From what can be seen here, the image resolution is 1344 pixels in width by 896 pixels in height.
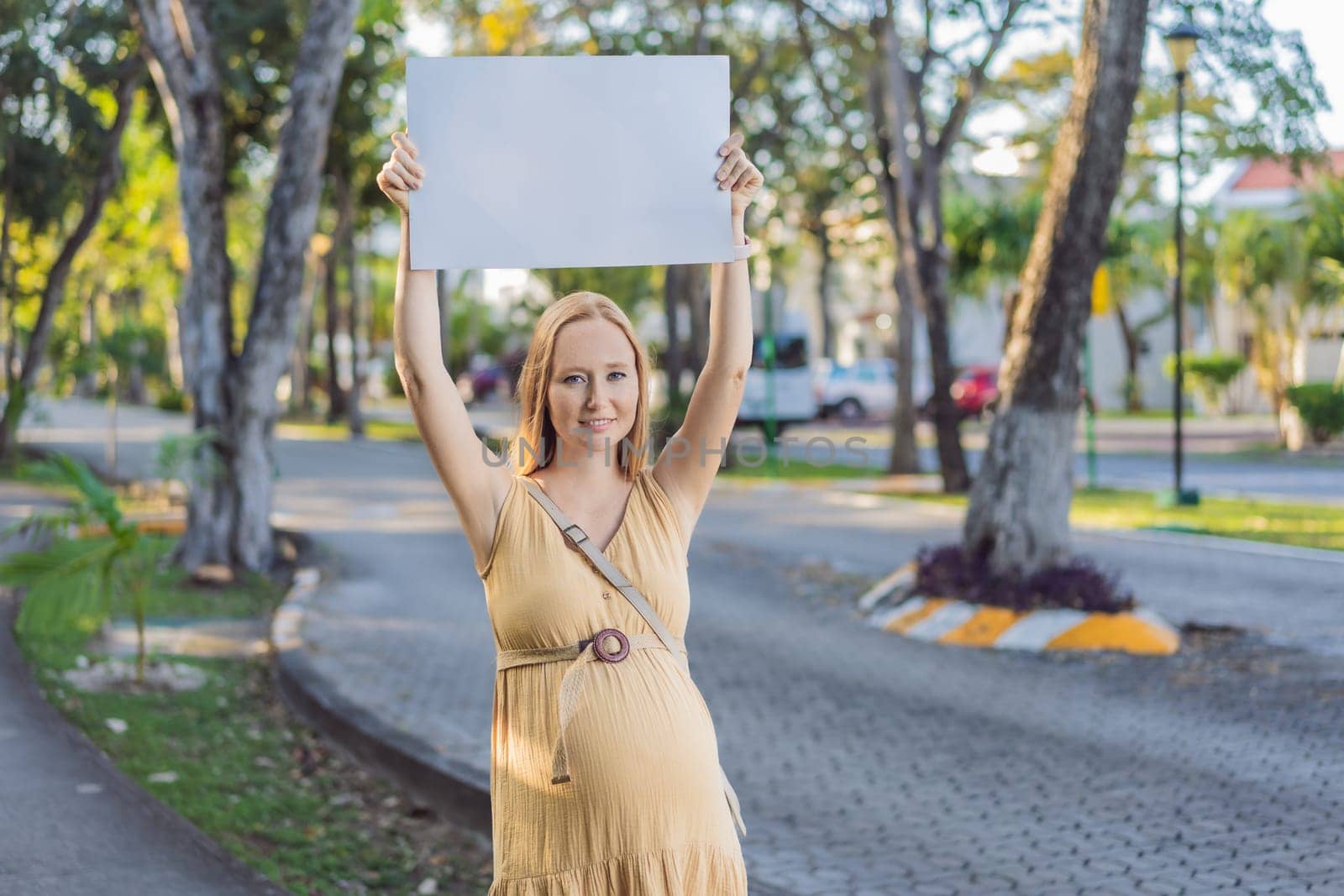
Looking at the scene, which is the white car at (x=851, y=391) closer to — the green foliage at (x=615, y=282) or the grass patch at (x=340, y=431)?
the green foliage at (x=615, y=282)

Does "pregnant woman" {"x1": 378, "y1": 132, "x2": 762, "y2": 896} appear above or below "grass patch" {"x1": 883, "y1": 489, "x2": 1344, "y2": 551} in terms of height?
above

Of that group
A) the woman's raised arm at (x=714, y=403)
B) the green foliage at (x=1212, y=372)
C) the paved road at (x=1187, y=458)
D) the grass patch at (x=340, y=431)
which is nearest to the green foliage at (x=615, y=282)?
the paved road at (x=1187, y=458)

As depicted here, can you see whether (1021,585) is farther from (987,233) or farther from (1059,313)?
(987,233)

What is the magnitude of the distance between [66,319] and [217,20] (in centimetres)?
2750

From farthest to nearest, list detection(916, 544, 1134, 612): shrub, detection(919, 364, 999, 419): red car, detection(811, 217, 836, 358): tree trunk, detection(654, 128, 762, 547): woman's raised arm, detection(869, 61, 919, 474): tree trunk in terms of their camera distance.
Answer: detection(919, 364, 999, 419): red car < detection(811, 217, 836, 358): tree trunk < detection(869, 61, 919, 474): tree trunk < detection(916, 544, 1134, 612): shrub < detection(654, 128, 762, 547): woman's raised arm

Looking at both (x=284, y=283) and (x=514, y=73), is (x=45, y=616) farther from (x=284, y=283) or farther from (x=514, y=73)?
(x=514, y=73)

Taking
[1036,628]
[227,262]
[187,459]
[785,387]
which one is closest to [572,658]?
[1036,628]

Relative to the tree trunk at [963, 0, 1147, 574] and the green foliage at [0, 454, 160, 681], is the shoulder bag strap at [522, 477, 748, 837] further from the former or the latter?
the tree trunk at [963, 0, 1147, 574]

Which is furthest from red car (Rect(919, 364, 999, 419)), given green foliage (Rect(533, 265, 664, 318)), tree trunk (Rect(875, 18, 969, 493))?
tree trunk (Rect(875, 18, 969, 493))

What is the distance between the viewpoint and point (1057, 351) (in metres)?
10.4

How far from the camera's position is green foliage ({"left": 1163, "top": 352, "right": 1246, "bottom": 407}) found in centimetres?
3778

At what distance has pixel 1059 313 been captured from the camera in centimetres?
1034

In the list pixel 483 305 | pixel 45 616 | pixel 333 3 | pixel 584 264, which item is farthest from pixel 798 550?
pixel 483 305

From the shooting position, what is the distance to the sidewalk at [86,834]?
501 cm
